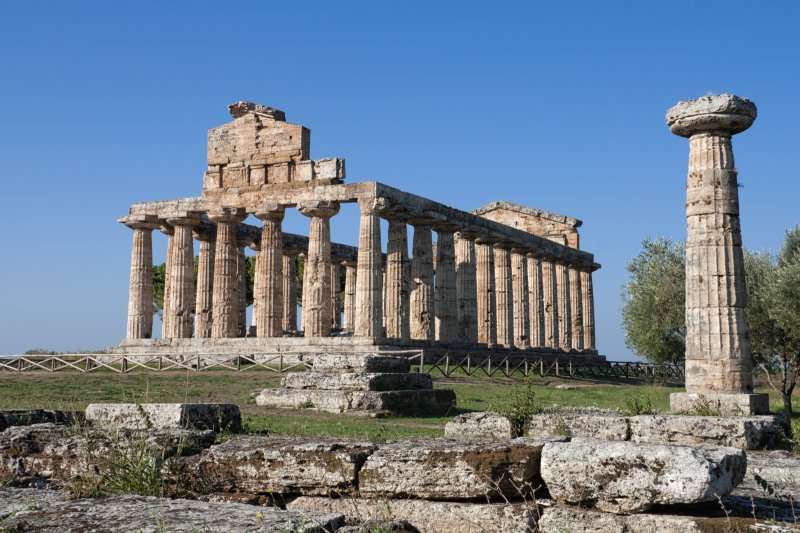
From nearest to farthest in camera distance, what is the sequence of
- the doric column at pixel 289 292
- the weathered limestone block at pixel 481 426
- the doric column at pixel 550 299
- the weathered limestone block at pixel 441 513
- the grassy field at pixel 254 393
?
the weathered limestone block at pixel 441 513
the weathered limestone block at pixel 481 426
the grassy field at pixel 254 393
the doric column at pixel 289 292
the doric column at pixel 550 299

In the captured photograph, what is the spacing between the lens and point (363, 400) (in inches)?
686

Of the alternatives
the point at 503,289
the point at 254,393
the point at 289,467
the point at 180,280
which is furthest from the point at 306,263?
the point at 289,467

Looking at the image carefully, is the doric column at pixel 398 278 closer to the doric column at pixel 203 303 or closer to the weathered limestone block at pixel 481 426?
the doric column at pixel 203 303

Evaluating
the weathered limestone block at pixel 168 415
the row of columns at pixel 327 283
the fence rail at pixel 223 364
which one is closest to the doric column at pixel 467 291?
the row of columns at pixel 327 283

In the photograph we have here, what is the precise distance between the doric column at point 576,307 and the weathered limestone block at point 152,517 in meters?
51.3

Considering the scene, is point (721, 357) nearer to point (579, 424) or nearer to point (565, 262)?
point (579, 424)

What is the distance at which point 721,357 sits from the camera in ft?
52.0

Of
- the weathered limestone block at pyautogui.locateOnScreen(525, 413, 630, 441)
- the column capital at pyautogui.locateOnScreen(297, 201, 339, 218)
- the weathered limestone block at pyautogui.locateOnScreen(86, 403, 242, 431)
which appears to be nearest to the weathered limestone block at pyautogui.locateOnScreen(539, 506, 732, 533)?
the weathered limestone block at pyautogui.locateOnScreen(86, 403, 242, 431)

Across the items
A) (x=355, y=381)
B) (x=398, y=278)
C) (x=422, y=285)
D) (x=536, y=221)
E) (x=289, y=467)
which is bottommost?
(x=289, y=467)

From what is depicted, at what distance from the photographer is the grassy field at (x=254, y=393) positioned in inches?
589

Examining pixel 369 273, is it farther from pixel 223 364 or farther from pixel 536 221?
pixel 536 221

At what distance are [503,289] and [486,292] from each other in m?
1.39

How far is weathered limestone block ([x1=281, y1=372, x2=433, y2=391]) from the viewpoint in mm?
17875

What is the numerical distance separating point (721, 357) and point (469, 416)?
228 inches
